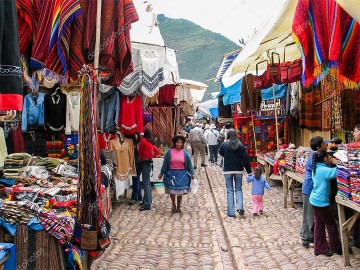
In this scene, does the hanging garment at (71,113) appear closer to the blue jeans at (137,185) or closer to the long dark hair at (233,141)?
the blue jeans at (137,185)

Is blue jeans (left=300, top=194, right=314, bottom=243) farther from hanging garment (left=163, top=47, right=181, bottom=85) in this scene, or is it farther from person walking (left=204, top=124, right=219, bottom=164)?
person walking (left=204, top=124, right=219, bottom=164)

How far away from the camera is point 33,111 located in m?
8.32

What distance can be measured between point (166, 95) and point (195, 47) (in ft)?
359

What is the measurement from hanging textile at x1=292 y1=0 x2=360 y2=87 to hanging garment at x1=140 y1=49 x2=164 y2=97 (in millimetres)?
3535

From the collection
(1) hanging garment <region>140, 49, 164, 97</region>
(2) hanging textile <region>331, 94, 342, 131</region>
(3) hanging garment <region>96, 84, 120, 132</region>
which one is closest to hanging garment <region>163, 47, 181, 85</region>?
(1) hanging garment <region>140, 49, 164, 97</region>

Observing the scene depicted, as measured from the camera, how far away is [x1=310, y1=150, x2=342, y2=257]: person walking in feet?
20.1

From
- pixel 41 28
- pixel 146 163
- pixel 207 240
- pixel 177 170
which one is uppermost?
pixel 41 28

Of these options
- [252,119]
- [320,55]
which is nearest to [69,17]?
[320,55]

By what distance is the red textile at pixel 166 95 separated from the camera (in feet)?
47.4

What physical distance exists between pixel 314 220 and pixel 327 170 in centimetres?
87

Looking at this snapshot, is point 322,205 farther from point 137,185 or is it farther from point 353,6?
point 137,185

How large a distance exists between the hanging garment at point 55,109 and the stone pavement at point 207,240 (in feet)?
7.33

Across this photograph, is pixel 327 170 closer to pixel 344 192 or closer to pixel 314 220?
pixel 344 192

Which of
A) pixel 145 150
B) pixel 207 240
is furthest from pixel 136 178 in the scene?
pixel 207 240
